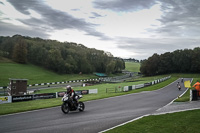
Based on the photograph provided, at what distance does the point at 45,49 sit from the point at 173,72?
264ft

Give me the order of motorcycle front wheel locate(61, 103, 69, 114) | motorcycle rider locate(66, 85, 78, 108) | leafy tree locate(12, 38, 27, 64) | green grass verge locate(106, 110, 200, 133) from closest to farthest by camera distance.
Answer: green grass verge locate(106, 110, 200, 133) → motorcycle front wheel locate(61, 103, 69, 114) → motorcycle rider locate(66, 85, 78, 108) → leafy tree locate(12, 38, 27, 64)

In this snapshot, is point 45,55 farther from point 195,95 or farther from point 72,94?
point 195,95

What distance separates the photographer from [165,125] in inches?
338

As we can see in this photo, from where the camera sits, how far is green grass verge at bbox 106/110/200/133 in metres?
7.89

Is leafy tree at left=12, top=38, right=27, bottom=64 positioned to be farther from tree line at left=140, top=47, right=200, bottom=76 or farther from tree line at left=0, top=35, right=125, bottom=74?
tree line at left=140, top=47, right=200, bottom=76

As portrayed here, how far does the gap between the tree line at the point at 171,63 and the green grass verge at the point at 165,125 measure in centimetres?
10220

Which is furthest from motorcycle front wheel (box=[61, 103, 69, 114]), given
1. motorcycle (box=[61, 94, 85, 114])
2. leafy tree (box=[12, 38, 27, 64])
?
leafy tree (box=[12, 38, 27, 64])

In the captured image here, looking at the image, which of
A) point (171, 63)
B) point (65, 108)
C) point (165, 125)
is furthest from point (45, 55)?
point (165, 125)

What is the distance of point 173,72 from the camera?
11238 centimetres

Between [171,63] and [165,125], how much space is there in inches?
4513

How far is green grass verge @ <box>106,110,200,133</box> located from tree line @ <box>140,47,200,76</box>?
10220cm

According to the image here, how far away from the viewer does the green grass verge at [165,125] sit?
25.9 ft

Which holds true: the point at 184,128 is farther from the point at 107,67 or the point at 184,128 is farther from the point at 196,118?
the point at 107,67

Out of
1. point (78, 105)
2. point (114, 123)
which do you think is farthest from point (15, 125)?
point (114, 123)
